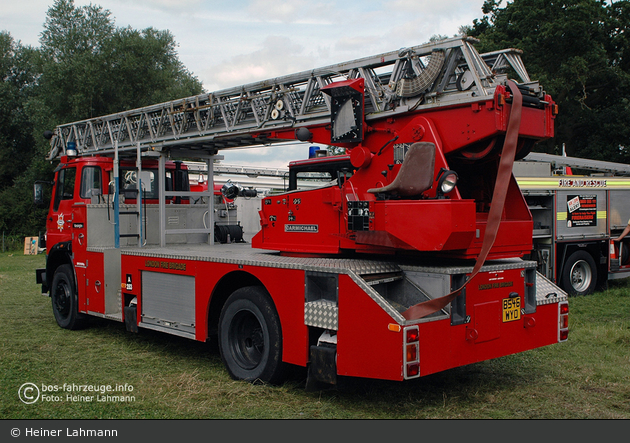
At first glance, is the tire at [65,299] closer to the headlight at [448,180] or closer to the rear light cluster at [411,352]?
the rear light cluster at [411,352]

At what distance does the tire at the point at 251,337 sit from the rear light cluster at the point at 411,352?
1.59 metres

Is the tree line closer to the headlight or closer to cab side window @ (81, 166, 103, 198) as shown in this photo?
cab side window @ (81, 166, 103, 198)

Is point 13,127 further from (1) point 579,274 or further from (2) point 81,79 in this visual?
(1) point 579,274

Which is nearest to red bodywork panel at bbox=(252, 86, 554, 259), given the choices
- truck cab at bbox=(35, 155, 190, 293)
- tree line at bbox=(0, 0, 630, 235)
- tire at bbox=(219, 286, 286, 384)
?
tire at bbox=(219, 286, 286, 384)

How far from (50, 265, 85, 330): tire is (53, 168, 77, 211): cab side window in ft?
3.83

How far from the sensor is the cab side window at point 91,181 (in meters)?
9.87

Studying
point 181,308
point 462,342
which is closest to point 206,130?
point 181,308

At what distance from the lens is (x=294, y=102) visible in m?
7.57

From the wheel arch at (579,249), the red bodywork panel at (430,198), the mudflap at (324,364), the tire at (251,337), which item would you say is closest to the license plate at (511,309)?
the red bodywork panel at (430,198)

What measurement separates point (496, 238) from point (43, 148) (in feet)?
116

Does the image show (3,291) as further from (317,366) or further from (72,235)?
(317,366)

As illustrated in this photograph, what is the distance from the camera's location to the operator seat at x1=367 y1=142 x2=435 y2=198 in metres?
5.50

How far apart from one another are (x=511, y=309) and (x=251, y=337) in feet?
9.26

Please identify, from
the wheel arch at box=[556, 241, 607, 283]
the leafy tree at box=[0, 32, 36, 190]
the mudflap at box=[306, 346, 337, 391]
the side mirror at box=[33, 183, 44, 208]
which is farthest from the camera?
the leafy tree at box=[0, 32, 36, 190]
